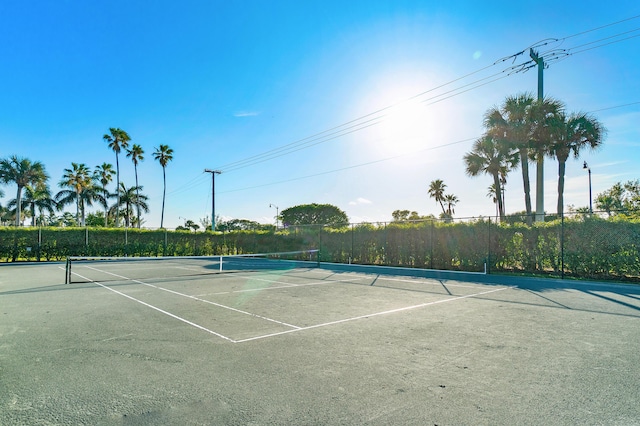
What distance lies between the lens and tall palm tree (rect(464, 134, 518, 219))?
23750 mm

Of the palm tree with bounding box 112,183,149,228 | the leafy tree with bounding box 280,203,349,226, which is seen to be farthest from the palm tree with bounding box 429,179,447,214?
the palm tree with bounding box 112,183,149,228

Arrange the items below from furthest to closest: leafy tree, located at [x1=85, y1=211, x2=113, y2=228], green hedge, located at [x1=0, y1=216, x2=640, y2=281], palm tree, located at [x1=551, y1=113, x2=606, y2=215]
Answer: leafy tree, located at [x1=85, y1=211, x2=113, y2=228]
palm tree, located at [x1=551, y1=113, x2=606, y2=215]
green hedge, located at [x1=0, y1=216, x2=640, y2=281]

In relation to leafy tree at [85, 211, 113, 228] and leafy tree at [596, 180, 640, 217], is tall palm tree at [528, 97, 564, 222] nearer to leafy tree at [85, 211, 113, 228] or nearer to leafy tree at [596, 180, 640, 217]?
leafy tree at [596, 180, 640, 217]

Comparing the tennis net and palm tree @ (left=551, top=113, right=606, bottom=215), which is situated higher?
palm tree @ (left=551, top=113, right=606, bottom=215)

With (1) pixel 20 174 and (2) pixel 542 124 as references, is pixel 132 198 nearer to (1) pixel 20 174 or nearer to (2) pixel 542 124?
(1) pixel 20 174

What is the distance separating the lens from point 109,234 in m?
32.2

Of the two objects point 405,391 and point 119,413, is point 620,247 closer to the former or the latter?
point 405,391

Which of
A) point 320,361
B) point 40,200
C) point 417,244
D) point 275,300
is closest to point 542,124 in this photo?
point 417,244

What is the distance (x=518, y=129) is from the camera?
22.5 m

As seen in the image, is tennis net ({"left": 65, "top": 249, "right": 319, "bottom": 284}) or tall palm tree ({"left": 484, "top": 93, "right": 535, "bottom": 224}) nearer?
tennis net ({"left": 65, "top": 249, "right": 319, "bottom": 284})

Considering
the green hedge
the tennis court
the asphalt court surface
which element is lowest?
the asphalt court surface

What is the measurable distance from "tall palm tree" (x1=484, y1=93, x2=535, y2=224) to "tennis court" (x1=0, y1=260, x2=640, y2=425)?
15200 millimetres

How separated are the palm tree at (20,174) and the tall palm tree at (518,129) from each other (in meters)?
49.1

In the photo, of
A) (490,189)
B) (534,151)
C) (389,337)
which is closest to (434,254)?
(534,151)
